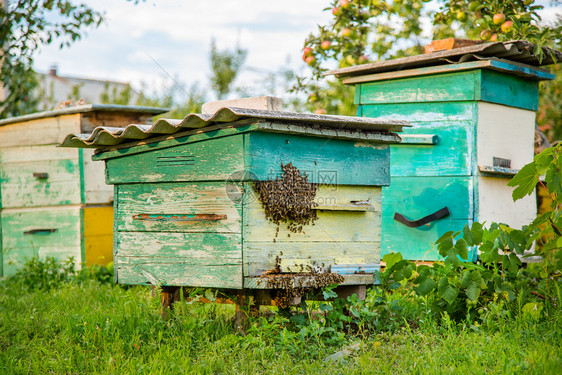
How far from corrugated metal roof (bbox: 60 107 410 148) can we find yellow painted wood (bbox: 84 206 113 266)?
1.93m

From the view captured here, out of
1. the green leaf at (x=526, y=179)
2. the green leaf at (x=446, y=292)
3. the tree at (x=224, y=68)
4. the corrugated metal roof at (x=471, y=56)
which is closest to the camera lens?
the green leaf at (x=526, y=179)

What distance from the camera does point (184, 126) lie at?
3156 millimetres

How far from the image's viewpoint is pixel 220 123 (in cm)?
313

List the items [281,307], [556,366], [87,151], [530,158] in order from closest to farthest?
[556,366] < [281,307] < [530,158] < [87,151]

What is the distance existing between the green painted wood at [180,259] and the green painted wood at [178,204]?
Answer: 48 mm

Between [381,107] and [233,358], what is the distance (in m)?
2.84

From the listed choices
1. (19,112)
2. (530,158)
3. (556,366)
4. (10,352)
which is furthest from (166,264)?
(19,112)

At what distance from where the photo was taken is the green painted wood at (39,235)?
5523 mm

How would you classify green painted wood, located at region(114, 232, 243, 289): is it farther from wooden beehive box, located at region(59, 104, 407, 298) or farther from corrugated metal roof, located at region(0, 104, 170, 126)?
corrugated metal roof, located at region(0, 104, 170, 126)

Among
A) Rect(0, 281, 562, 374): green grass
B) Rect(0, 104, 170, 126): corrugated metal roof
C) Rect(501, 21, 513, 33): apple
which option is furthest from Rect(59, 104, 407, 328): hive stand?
Rect(501, 21, 513, 33): apple

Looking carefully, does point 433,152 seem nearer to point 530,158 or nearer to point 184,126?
point 530,158

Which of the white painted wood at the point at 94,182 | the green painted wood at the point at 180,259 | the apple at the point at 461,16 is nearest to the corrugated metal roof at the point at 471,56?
the apple at the point at 461,16

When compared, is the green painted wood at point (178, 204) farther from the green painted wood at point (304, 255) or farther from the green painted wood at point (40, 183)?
the green painted wood at point (40, 183)

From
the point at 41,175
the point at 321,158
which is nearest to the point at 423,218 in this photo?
the point at 321,158
